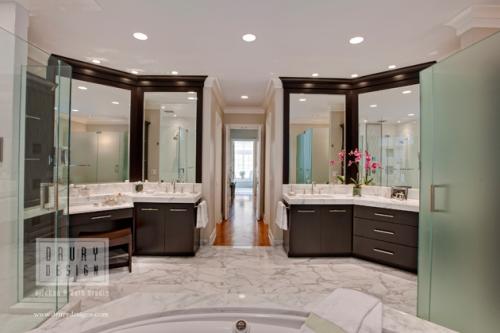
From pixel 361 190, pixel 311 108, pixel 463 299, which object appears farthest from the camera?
pixel 311 108

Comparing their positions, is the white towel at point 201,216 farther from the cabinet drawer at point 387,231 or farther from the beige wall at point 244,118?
the beige wall at point 244,118

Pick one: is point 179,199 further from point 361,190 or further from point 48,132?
point 361,190

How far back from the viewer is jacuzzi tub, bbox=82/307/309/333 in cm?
108

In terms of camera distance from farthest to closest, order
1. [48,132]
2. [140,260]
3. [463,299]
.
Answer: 1. [140,260]
2. [48,132]
3. [463,299]

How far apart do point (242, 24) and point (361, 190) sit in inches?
115

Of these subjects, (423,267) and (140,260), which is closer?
(423,267)

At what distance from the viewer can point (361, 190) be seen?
12.7 feet

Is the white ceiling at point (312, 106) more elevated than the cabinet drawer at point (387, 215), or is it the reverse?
the white ceiling at point (312, 106)

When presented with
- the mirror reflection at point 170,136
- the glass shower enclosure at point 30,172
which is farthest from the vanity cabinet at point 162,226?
the glass shower enclosure at point 30,172

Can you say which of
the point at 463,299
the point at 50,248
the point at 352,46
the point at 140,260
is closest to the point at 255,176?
the point at 140,260

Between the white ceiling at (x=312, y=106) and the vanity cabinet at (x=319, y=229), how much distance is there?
4.91 feet

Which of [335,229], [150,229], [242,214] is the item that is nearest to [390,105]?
[335,229]

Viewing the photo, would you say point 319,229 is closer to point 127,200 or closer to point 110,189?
point 127,200

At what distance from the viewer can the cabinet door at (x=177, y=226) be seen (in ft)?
11.4
